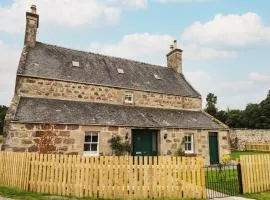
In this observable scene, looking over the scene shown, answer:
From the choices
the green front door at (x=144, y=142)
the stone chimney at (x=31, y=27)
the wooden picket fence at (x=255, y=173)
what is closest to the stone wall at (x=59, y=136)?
the green front door at (x=144, y=142)

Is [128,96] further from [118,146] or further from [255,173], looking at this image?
[255,173]

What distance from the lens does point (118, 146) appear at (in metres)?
15.1

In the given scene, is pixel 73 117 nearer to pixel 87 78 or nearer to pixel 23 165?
pixel 87 78

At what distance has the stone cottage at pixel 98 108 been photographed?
13969 mm

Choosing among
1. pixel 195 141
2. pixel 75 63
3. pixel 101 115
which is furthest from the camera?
pixel 75 63

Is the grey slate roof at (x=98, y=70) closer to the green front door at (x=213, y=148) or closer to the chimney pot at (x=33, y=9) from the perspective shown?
the chimney pot at (x=33, y=9)

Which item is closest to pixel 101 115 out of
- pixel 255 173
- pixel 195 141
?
pixel 195 141

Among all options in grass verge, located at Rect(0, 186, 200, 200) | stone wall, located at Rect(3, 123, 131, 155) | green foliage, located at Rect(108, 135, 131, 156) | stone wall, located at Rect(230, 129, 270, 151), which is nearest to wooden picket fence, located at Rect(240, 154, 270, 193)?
grass verge, located at Rect(0, 186, 200, 200)

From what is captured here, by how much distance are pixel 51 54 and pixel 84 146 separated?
28.8 feet

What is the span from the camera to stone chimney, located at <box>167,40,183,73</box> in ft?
82.5

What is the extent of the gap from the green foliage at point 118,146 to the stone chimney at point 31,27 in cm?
1026

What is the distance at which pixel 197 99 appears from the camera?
22.8 m

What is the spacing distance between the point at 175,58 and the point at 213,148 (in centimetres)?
1059

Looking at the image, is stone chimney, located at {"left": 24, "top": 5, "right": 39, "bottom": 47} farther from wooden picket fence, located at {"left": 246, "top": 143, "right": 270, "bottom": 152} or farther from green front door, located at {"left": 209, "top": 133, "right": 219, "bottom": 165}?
wooden picket fence, located at {"left": 246, "top": 143, "right": 270, "bottom": 152}
